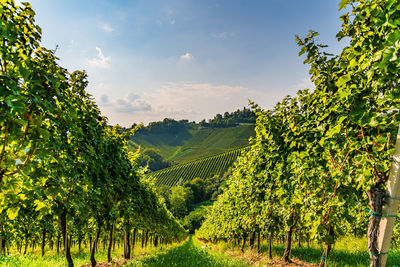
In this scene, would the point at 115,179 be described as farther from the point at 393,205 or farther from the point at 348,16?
the point at 348,16

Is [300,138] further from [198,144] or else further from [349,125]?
[198,144]

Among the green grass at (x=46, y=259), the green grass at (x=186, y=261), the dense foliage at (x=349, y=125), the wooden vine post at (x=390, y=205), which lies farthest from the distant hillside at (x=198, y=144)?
the wooden vine post at (x=390, y=205)

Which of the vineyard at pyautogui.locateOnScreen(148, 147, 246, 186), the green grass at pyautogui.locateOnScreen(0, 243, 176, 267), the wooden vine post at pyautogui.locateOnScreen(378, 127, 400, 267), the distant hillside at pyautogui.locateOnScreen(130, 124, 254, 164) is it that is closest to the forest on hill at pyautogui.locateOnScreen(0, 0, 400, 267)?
the wooden vine post at pyautogui.locateOnScreen(378, 127, 400, 267)

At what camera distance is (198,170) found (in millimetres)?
107062

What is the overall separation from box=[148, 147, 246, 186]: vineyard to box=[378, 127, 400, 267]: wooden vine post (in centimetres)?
9830

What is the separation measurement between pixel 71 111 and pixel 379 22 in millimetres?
3971

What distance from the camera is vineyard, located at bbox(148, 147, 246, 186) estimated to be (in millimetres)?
101125

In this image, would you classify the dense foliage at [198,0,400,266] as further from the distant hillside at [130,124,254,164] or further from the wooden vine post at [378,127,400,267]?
the distant hillside at [130,124,254,164]

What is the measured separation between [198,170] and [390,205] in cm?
10685

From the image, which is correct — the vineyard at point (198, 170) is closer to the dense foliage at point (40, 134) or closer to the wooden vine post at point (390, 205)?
the dense foliage at point (40, 134)

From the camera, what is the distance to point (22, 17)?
247cm

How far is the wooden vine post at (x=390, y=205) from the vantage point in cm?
208

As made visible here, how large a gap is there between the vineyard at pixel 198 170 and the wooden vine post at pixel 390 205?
98.3 metres

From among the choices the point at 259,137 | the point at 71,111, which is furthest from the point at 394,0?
the point at 259,137
